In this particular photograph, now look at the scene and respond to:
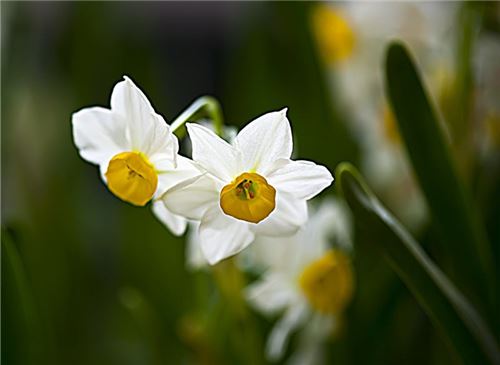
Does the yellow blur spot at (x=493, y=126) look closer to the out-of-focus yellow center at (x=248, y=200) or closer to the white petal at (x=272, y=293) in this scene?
the white petal at (x=272, y=293)

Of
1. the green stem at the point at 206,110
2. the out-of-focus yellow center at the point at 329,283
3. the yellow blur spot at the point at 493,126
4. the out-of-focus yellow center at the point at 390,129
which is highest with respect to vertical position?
the green stem at the point at 206,110

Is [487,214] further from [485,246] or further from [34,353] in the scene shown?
[34,353]

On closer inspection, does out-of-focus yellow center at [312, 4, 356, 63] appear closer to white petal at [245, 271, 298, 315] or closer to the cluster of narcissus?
white petal at [245, 271, 298, 315]

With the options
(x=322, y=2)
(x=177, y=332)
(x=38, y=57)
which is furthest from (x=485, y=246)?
(x=38, y=57)

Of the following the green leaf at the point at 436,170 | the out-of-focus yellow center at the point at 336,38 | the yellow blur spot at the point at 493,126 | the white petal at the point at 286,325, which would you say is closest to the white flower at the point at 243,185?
the green leaf at the point at 436,170

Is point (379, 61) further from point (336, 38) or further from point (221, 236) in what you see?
point (221, 236)

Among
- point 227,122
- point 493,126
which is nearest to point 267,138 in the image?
point 493,126

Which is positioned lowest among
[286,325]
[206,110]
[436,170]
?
[286,325]
